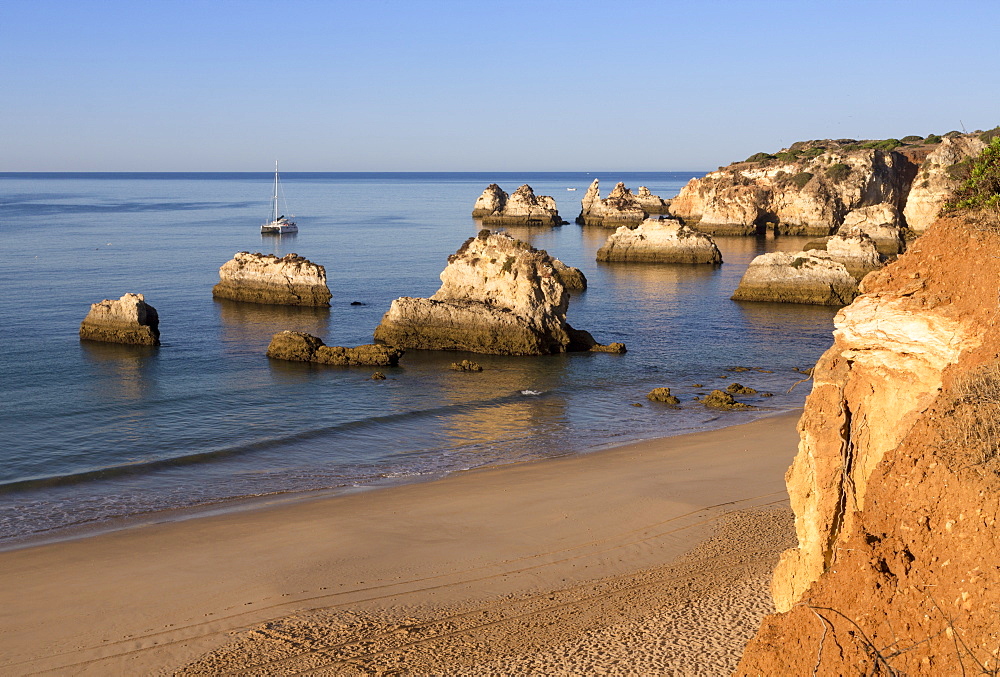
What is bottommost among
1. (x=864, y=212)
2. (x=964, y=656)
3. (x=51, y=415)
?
(x=51, y=415)

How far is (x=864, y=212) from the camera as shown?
273ft

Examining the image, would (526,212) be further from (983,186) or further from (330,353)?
(983,186)

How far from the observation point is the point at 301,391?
1350 inches

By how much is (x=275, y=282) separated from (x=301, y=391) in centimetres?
2352

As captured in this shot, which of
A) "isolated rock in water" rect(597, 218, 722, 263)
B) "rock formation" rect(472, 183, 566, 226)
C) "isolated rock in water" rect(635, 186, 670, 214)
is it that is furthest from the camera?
"isolated rock in water" rect(635, 186, 670, 214)

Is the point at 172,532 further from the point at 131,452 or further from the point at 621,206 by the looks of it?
the point at 621,206

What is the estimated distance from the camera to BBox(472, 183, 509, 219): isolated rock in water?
450 feet

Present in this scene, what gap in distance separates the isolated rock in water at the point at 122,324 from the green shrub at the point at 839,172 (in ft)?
262

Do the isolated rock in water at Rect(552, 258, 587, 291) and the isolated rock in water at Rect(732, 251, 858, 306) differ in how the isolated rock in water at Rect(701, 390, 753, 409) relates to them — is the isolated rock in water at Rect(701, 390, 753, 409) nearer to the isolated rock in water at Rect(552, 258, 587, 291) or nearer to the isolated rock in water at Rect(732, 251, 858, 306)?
the isolated rock in water at Rect(732, 251, 858, 306)

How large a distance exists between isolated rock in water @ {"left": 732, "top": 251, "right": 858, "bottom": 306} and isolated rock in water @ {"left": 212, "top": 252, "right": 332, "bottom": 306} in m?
26.4

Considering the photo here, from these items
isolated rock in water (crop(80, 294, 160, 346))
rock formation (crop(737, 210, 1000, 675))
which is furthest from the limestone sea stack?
rock formation (crop(737, 210, 1000, 675))

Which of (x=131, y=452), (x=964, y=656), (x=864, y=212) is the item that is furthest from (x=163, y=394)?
(x=864, y=212)

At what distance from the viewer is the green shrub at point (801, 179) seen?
10388cm

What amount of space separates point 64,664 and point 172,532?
6.06 meters
